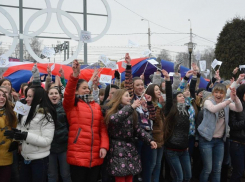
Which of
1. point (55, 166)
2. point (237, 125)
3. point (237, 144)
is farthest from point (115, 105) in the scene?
point (237, 144)

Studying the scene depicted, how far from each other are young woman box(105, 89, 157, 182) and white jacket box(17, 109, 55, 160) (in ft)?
2.46

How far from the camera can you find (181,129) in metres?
4.29

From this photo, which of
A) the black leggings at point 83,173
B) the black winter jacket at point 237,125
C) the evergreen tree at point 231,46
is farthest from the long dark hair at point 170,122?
the evergreen tree at point 231,46

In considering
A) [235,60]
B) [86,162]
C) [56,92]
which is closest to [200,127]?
[86,162]

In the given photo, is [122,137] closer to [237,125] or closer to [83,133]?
[83,133]

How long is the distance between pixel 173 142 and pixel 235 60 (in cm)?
1715

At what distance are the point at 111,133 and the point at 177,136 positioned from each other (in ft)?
4.15

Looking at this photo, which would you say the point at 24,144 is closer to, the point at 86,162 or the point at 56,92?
the point at 86,162

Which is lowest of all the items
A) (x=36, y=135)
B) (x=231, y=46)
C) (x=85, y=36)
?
(x=36, y=135)

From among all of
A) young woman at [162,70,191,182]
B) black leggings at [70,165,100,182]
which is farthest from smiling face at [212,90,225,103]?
black leggings at [70,165,100,182]

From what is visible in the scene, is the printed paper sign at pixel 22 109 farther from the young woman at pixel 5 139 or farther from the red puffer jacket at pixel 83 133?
the red puffer jacket at pixel 83 133

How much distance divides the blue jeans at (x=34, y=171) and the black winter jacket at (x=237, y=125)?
3.05 m

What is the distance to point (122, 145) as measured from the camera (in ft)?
11.3

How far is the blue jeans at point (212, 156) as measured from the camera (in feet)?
14.2
